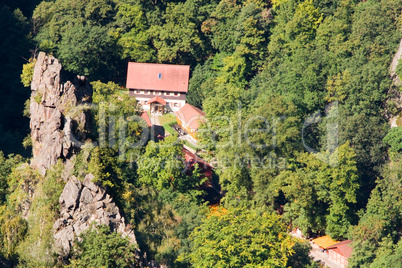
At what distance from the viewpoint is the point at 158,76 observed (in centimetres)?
7725

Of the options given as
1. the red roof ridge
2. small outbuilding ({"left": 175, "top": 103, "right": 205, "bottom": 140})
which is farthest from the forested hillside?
the red roof ridge

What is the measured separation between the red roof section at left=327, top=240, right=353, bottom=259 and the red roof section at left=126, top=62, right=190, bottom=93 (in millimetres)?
27523

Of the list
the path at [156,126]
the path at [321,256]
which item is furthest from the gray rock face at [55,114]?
the path at [321,256]

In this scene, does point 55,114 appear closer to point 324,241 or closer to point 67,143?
point 67,143

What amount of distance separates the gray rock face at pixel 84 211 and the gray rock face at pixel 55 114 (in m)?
3.30

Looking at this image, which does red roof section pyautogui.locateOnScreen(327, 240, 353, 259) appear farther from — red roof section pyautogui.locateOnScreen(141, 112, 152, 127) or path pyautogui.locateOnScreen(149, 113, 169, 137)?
red roof section pyautogui.locateOnScreen(141, 112, 152, 127)

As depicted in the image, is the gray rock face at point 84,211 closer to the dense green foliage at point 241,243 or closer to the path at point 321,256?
the dense green foliage at point 241,243

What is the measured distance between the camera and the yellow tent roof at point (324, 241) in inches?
2278

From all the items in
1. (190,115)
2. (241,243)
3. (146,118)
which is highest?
(190,115)

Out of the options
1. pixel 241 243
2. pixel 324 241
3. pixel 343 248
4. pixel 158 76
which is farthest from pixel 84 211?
pixel 158 76

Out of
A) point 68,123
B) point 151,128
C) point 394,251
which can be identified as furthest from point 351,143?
point 68,123

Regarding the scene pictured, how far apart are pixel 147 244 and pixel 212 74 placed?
100 ft

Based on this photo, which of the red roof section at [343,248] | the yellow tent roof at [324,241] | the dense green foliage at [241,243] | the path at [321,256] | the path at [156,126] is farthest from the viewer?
the path at [156,126]

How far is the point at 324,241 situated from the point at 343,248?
7.67ft
